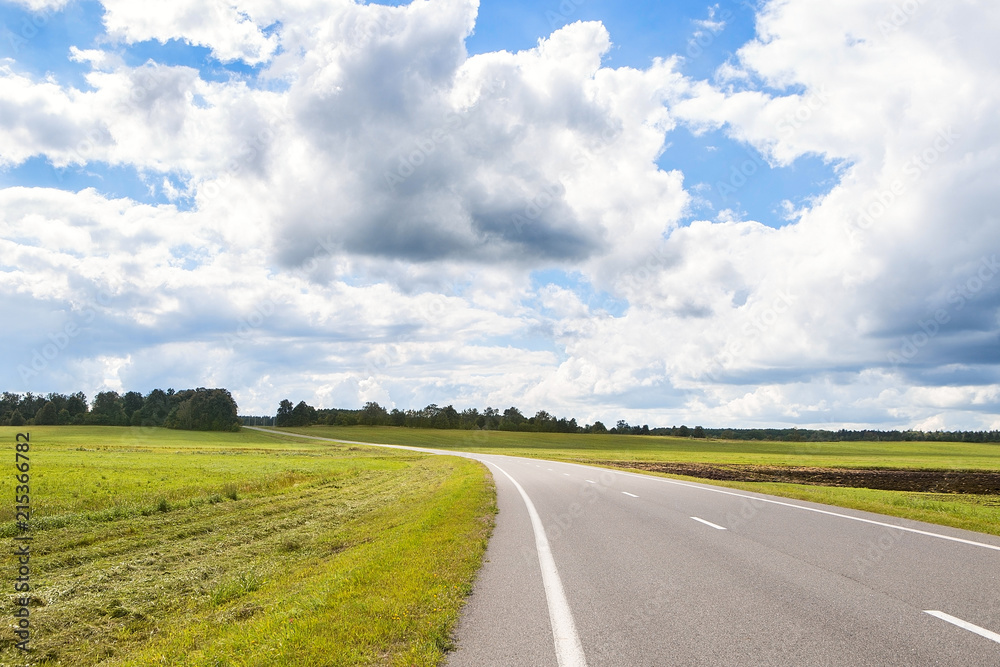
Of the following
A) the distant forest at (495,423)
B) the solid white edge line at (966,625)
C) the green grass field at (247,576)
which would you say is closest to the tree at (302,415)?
the distant forest at (495,423)

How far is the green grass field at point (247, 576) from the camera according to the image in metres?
6.01

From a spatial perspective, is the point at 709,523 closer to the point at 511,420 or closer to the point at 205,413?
the point at 205,413

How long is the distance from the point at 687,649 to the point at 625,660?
24.5 inches

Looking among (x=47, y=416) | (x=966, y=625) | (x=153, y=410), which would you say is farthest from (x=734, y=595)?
(x=153, y=410)

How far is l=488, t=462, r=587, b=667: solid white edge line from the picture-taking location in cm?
511

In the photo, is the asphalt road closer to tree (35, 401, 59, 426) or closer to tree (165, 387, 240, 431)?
tree (165, 387, 240, 431)

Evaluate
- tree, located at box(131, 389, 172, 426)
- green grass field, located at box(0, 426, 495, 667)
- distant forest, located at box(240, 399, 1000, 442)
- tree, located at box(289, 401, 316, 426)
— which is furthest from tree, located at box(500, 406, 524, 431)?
green grass field, located at box(0, 426, 495, 667)

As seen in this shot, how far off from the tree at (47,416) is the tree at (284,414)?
62638 mm

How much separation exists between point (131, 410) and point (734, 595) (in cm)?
17538

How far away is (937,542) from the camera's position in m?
10.4

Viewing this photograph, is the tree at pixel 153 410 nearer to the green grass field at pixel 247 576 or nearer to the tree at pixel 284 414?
the tree at pixel 284 414

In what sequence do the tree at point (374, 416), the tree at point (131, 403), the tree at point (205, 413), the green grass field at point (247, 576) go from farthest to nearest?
the tree at point (374, 416) < the tree at point (131, 403) < the tree at point (205, 413) < the green grass field at point (247, 576)

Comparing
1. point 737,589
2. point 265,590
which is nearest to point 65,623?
point 265,590

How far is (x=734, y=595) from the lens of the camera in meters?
6.96
